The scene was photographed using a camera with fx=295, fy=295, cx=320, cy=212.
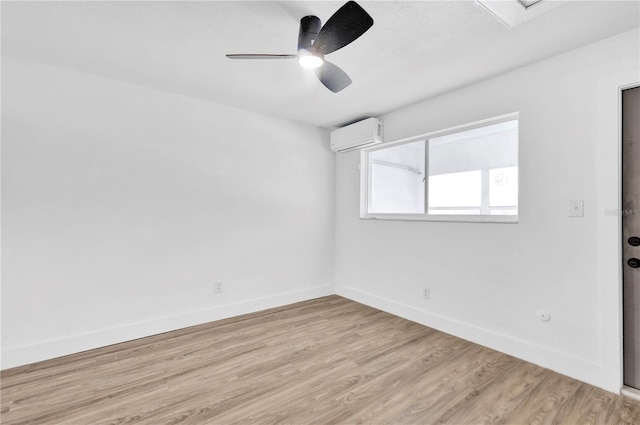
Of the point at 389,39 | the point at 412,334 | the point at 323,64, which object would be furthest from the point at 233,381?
the point at 389,39

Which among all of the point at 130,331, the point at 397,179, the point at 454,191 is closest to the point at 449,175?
the point at 454,191

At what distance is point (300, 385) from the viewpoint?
2014mm

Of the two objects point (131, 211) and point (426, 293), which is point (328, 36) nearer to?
point (131, 211)

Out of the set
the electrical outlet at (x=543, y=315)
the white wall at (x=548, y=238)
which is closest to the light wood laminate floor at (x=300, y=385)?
the white wall at (x=548, y=238)

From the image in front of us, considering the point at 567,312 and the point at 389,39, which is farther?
the point at 567,312

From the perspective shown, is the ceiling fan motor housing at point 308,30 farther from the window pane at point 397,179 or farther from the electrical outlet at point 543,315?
the electrical outlet at point 543,315

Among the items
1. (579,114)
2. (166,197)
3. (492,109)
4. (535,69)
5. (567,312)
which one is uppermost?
(535,69)

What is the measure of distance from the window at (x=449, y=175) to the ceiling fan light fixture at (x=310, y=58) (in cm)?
173

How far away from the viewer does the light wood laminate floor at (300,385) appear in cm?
171

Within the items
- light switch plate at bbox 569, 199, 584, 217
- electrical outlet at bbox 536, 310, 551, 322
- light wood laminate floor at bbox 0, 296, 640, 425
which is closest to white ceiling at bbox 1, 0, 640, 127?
light switch plate at bbox 569, 199, 584, 217

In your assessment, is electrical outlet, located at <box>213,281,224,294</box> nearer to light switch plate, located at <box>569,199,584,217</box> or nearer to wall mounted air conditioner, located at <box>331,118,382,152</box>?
wall mounted air conditioner, located at <box>331,118,382,152</box>

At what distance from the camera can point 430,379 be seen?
2.09m

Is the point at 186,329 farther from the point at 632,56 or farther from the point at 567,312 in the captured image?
the point at 632,56

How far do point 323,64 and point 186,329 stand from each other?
276cm
